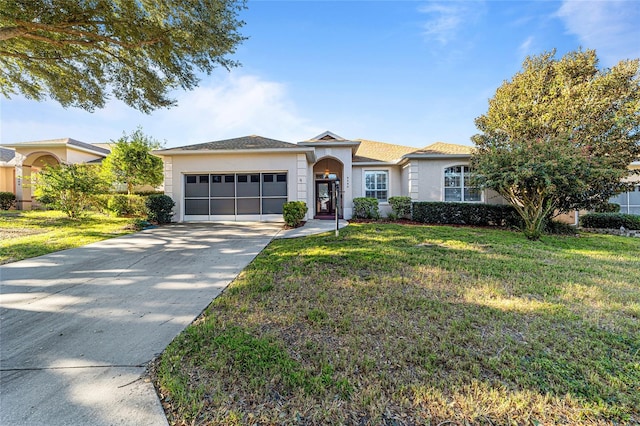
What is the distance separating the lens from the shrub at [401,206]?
548 inches

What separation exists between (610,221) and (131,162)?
2581 cm

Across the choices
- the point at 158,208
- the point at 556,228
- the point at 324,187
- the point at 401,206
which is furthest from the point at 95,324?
the point at 556,228

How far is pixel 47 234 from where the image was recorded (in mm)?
8938

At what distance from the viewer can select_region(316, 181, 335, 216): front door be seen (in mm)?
16516

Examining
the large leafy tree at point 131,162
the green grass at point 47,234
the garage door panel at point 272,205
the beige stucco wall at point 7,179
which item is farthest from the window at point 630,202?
the beige stucco wall at point 7,179

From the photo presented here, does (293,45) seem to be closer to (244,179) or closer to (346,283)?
(244,179)

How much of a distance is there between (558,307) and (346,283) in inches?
116

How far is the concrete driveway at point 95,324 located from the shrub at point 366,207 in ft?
27.3

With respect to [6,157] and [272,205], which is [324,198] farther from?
[6,157]

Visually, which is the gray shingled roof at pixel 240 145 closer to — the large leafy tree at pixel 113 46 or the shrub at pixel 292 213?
the large leafy tree at pixel 113 46

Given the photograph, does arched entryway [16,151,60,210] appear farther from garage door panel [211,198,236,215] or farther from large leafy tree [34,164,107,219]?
garage door panel [211,198,236,215]

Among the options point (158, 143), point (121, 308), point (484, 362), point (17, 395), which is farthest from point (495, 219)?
point (158, 143)

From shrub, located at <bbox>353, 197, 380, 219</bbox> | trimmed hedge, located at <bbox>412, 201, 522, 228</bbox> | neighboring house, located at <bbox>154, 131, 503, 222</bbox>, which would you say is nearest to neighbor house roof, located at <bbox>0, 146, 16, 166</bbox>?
neighboring house, located at <bbox>154, 131, 503, 222</bbox>

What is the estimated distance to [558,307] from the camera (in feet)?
11.8
